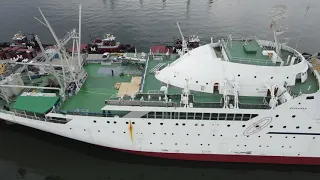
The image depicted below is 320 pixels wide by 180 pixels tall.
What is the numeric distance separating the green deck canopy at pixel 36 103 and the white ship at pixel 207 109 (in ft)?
0.23

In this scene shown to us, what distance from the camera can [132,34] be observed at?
129ft

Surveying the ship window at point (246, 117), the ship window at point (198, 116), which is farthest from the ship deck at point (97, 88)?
the ship window at point (246, 117)

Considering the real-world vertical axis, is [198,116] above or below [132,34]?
below

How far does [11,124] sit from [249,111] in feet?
62.0

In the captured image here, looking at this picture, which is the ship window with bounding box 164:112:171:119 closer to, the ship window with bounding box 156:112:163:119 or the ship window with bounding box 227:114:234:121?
the ship window with bounding box 156:112:163:119

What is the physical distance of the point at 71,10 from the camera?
49.3 metres

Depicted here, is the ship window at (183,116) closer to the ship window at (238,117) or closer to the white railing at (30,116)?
the ship window at (238,117)

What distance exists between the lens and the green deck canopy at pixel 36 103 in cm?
1643

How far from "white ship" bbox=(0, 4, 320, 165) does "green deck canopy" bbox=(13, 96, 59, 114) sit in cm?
7

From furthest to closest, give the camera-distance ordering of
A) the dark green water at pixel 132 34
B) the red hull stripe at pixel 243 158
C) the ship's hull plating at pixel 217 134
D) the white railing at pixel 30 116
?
the dark green water at pixel 132 34
the white railing at pixel 30 116
the red hull stripe at pixel 243 158
the ship's hull plating at pixel 217 134

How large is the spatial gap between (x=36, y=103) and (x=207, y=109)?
11.6m

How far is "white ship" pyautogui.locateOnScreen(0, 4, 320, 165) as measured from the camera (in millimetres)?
14844

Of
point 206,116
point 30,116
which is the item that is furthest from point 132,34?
point 206,116

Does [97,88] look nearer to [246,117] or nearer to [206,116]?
[206,116]
